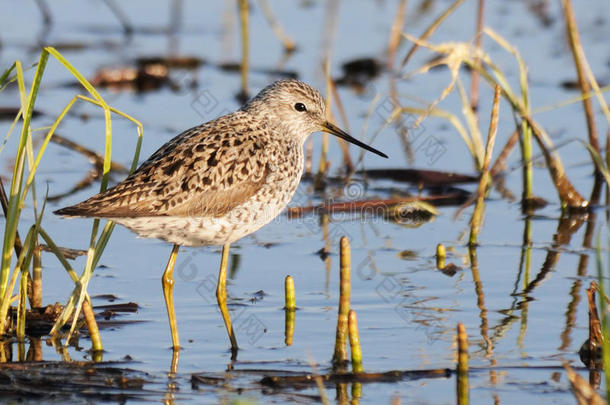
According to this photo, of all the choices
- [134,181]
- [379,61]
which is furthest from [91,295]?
[379,61]

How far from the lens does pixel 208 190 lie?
A: 7.14m

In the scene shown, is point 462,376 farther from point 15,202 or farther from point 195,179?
point 15,202

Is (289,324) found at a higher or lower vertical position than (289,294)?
lower

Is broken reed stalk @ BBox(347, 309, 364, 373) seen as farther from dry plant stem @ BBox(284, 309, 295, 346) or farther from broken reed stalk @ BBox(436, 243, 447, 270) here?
broken reed stalk @ BBox(436, 243, 447, 270)

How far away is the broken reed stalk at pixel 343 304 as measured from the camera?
6.02 m

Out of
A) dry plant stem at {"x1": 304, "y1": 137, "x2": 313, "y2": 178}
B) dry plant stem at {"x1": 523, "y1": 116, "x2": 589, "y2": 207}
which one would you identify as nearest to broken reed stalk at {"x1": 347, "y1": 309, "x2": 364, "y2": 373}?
dry plant stem at {"x1": 523, "y1": 116, "x2": 589, "y2": 207}

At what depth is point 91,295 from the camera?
789 centimetres

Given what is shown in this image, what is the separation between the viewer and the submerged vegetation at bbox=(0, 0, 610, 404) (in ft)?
20.3

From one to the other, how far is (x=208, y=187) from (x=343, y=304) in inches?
57.9

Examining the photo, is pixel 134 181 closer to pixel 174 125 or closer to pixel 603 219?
pixel 603 219

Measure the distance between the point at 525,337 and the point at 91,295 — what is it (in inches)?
122

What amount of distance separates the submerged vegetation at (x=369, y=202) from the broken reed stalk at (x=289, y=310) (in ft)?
0.03

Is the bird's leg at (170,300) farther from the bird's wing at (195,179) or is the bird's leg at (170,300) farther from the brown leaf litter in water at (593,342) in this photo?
the brown leaf litter in water at (593,342)

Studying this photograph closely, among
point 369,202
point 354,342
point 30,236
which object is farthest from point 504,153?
point 30,236
